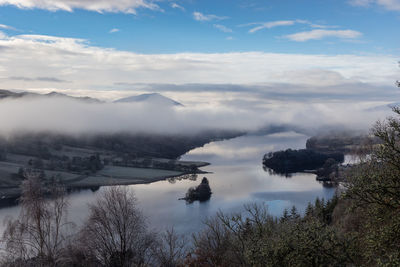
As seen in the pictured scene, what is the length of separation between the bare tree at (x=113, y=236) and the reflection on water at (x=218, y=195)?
2579cm

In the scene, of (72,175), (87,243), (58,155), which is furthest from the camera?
(58,155)

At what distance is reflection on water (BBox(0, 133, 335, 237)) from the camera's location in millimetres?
62844

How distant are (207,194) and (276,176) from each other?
121 ft

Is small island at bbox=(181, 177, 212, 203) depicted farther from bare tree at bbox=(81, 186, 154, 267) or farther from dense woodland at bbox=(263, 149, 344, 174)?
dense woodland at bbox=(263, 149, 344, 174)

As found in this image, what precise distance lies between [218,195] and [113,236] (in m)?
54.9

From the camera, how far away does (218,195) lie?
8194cm

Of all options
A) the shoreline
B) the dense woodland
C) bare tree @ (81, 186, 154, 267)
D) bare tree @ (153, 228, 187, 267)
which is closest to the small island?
the shoreline

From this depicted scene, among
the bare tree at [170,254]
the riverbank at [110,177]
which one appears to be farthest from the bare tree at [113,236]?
the riverbank at [110,177]

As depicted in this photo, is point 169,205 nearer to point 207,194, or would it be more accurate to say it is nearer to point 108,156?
point 207,194

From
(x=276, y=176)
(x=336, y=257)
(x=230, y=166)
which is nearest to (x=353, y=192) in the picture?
(x=336, y=257)

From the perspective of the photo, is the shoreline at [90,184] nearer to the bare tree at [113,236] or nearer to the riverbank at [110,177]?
the riverbank at [110,177]

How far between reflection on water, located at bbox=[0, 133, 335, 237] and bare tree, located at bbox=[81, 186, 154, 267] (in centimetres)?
2579

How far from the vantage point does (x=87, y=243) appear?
87.6 feet

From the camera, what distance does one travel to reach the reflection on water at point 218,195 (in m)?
62.8
